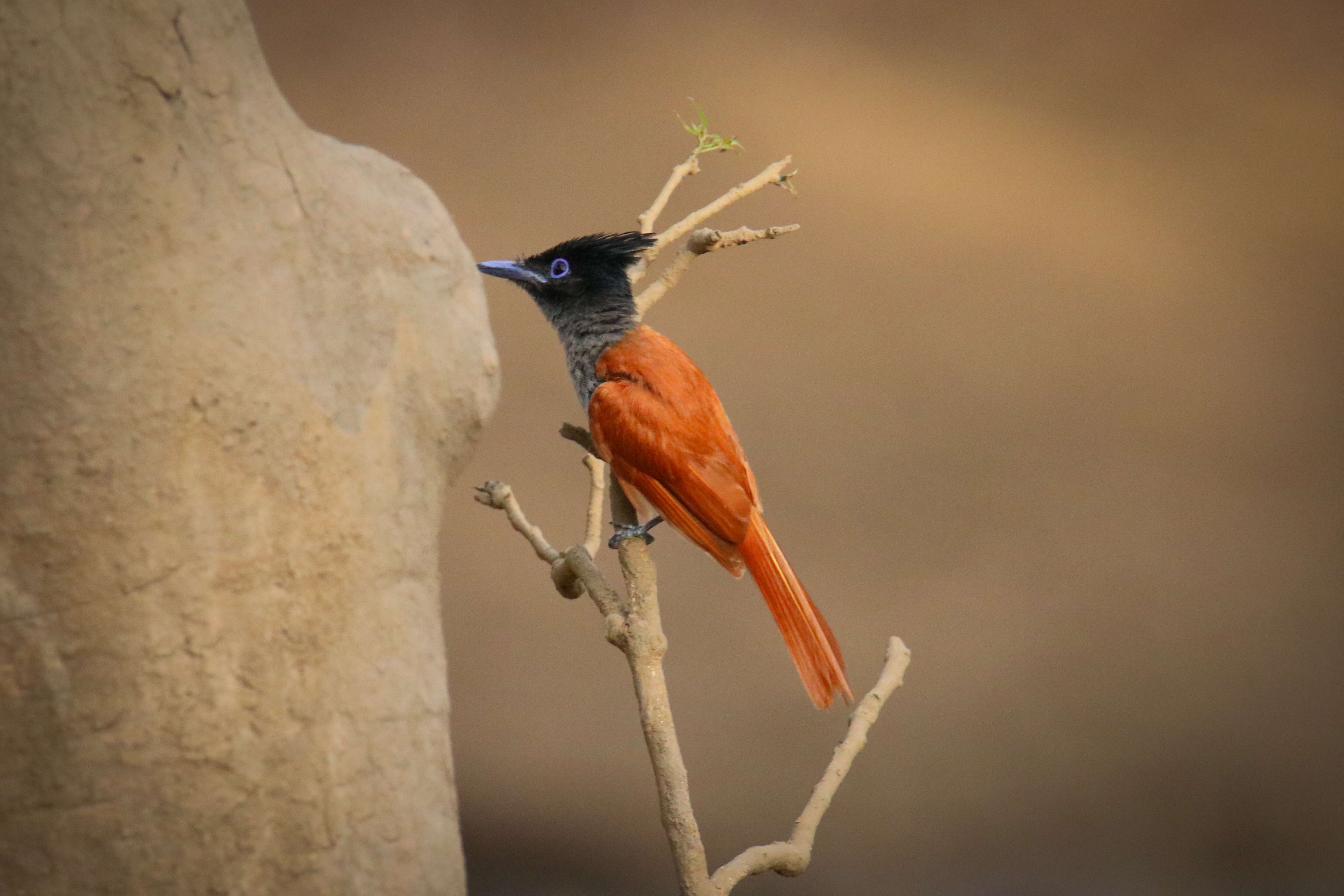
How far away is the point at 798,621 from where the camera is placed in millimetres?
1422

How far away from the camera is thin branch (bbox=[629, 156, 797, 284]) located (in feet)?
4.91

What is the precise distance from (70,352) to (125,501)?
0.39 feet

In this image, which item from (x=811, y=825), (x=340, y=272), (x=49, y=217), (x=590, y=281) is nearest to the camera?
(x=49, y=217)

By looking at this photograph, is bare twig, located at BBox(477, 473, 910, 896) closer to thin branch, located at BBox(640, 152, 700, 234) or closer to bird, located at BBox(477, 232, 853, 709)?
bird, located at BBox(477, 232, 853, 709)

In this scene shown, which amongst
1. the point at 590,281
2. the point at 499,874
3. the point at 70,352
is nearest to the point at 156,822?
the point at 70,352

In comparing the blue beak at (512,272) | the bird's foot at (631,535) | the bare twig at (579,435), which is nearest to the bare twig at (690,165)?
the blue beak at (512,272)

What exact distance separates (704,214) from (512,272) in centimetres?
25

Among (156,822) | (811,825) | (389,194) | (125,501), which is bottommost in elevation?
(811,825)

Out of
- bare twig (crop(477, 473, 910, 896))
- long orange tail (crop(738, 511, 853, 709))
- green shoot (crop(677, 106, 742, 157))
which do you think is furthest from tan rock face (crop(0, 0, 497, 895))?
green shoot (crop(677, 106, 742, 157))

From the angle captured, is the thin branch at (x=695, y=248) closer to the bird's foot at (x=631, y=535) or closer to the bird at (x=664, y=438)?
the bird at (x=664, y=438)

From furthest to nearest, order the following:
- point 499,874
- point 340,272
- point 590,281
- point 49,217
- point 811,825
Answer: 1. point 499,874
2. point 590,281
3. point 811,825
4. point 340,272
5. point 49,217

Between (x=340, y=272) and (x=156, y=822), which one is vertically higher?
(x=340, y=272)

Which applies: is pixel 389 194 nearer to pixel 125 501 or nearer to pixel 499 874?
pixel 125 501

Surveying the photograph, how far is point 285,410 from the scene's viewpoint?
1.03 meters
